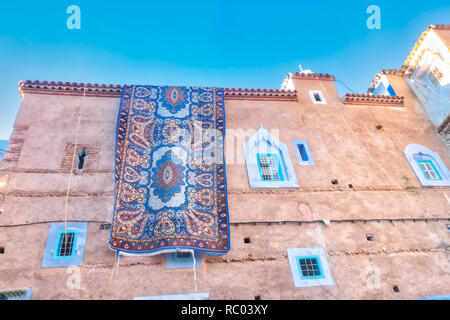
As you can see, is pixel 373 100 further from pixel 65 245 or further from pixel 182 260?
pixel 65 245

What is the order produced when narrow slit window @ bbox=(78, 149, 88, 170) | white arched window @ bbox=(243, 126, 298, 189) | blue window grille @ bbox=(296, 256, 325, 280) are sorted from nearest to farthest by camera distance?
1. blue window grille @ bbox=(296, 256, 325, 280)
2. narrow slit window @ bbox=(78, 149, 88, 170)
3. white arched window @ bbox=(243, 126, 298, 189)

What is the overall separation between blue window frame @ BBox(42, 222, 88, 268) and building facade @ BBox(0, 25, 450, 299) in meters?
0.03

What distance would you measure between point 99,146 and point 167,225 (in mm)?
3708

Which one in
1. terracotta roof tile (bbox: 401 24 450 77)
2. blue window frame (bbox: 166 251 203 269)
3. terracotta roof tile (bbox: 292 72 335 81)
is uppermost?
terracotta roof tile (bbox: 401 24 450 77)

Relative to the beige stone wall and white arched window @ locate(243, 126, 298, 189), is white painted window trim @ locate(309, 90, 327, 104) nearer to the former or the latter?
the beige stone wall

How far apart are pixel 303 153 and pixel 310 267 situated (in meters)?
3.98

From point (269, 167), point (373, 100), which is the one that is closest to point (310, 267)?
point (269, 167)

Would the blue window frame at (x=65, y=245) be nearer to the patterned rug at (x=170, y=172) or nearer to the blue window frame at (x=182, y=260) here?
the patterned rug at (x=170, y=172)

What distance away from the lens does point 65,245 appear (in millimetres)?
7949

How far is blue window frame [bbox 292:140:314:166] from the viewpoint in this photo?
1034 centimetres

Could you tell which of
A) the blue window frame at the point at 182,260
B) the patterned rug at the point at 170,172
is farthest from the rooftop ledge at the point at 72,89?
the blue window frame at the point at 182,260

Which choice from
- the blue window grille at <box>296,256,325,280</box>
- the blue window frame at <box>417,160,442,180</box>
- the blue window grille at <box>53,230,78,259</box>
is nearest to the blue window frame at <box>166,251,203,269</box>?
the blue window grille at <box>53,230,78,259</box>

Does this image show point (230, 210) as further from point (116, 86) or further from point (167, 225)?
point (116, 86)

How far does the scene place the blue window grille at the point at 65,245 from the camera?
307 inches
